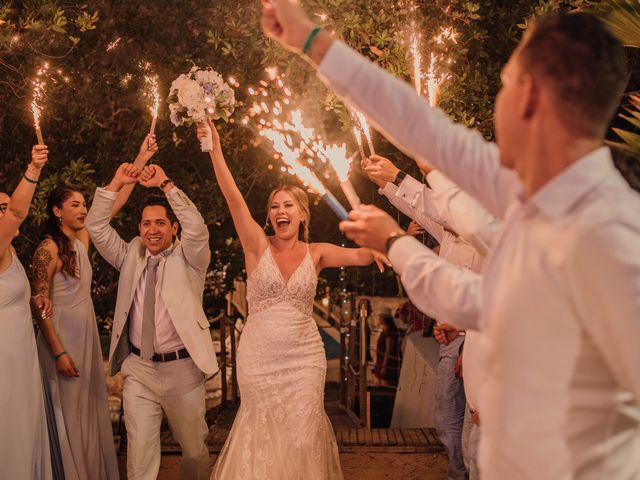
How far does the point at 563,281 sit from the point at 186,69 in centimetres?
710

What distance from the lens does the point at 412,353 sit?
30.6 ft

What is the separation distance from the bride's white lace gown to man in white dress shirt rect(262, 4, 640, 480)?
3.43m

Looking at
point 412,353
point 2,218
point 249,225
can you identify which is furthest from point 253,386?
point 412,353

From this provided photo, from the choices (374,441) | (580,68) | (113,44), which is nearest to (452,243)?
(374,441)

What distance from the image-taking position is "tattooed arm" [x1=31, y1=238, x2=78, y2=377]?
18.3 feet

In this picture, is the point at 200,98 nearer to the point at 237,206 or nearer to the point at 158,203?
the point at 237,206

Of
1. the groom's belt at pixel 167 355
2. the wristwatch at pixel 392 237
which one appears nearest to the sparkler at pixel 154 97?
the groom's belt at pixel 167 355

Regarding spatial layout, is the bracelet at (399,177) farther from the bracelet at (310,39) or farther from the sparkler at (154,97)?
the bracelet at (310,39)

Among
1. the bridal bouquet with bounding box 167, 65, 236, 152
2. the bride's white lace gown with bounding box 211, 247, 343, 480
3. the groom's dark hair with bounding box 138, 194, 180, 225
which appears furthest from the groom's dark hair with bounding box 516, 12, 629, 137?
the groom's dark hair with bounding box 138, 194, 180, 225

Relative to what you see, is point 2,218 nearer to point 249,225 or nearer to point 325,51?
point 249,225

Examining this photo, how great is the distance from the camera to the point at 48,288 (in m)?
5.64

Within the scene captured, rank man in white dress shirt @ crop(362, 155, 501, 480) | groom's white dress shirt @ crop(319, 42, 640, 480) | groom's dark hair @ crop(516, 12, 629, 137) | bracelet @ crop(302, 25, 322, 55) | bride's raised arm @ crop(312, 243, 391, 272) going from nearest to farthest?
groom's white dress shirt @ crop(319, 42, 640, 480)
groom's dark hair @ crop(516, 12, 629, 137)
bracelet @ crop(302, 25, 322, 55)
man in white dress shirt @ crop(362, 155, 501, 480)
bride's raised arm @ crop(312, 243, 391, 272)

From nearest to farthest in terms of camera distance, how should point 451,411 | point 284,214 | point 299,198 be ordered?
point 284,214
point 299,198
point 451,411

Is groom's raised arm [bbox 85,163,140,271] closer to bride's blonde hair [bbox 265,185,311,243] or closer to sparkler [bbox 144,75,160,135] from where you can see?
sparkler [bbox 144,75,160,135]
